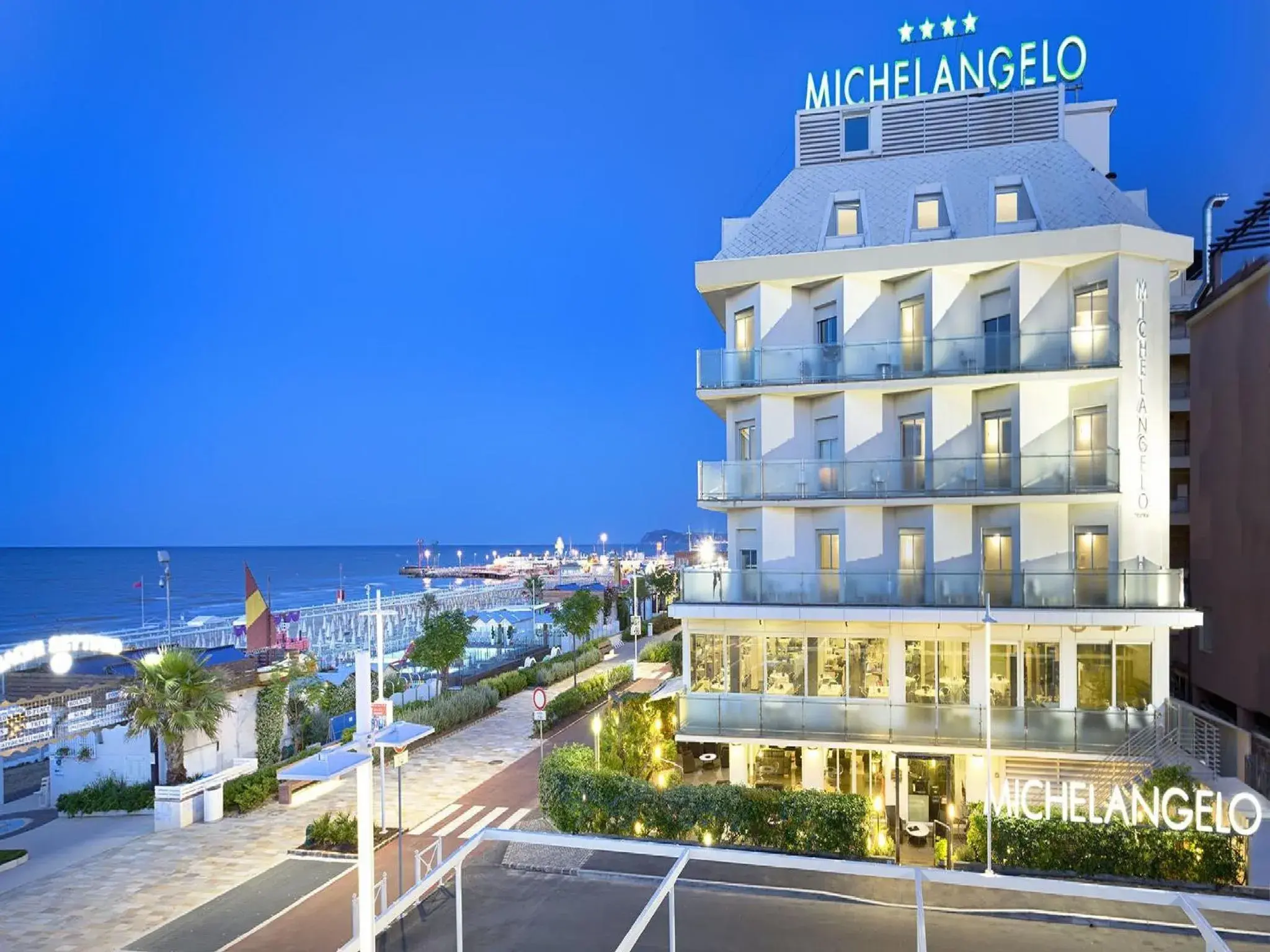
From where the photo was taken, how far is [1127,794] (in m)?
17.2

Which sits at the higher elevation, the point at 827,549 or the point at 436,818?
the point at 827,549

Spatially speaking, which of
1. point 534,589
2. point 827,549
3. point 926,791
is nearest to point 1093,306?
point 827,549

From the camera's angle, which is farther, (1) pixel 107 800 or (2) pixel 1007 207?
(2) pixel 1007 207

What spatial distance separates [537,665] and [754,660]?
22.4 meters

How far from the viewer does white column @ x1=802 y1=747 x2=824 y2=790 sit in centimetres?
2167

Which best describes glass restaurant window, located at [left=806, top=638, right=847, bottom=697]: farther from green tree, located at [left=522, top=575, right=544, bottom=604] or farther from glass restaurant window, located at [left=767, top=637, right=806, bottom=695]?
green tree, located at [left=522, top=575, right=544, bottom=604]

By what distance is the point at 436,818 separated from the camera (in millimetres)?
21344

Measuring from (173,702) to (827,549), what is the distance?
57.2 feet

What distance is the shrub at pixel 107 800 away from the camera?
22.3 m

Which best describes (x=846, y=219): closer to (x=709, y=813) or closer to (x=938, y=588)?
(x=938, y=588)

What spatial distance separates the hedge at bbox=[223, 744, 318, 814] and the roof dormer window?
23920mm

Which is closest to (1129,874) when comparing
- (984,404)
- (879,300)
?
(984,404)

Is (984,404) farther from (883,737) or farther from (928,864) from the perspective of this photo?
(928,864)

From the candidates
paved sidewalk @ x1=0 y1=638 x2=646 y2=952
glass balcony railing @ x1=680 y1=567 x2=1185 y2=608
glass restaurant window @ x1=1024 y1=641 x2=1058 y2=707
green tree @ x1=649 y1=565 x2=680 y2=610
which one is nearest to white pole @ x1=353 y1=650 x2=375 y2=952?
paved sidewalk @ x1=0 y1=638 x2=646 y2=952
